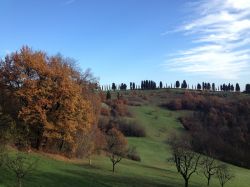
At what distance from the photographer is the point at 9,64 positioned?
217ft

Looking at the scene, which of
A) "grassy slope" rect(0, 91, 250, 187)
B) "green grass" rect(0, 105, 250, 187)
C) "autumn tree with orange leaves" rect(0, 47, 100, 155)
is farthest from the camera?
"autumn tree with orange leaves" rect(0, 47, 100, 155)

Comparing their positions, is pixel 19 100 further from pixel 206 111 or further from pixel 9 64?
pixel 206 111

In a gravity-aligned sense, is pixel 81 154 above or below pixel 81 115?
below

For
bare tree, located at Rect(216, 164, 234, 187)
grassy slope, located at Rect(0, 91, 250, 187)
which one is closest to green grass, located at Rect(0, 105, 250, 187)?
grassy slope, located at Rect(0, 91, 250, 187)

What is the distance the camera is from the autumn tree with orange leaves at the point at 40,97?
63875 millimetres

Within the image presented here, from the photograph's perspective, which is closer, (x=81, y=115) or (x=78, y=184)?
(x=78, y=184)

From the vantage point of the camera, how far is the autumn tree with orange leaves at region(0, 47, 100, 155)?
63.9 meters

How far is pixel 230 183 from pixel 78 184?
38068 millimetres

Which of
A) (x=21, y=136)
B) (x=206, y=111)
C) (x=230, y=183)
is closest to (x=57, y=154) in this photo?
(x=21, y=136)

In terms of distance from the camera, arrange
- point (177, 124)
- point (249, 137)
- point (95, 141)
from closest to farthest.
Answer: point (95, 141), point (249, 137), point (177, 124)

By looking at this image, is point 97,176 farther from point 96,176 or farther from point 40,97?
point 40,97

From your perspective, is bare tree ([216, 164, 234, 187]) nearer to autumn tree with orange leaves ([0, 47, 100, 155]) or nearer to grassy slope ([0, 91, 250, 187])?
grassy slope ([0, 91, 250, 187])

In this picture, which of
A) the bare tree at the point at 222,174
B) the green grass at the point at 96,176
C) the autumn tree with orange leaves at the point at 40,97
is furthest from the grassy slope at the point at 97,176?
the autumn tree with orange leaves at the point at 40,97

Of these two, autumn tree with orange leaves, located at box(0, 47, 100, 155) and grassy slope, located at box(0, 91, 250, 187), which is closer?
grassy slope, located at box(0, 91, 250, 187)
